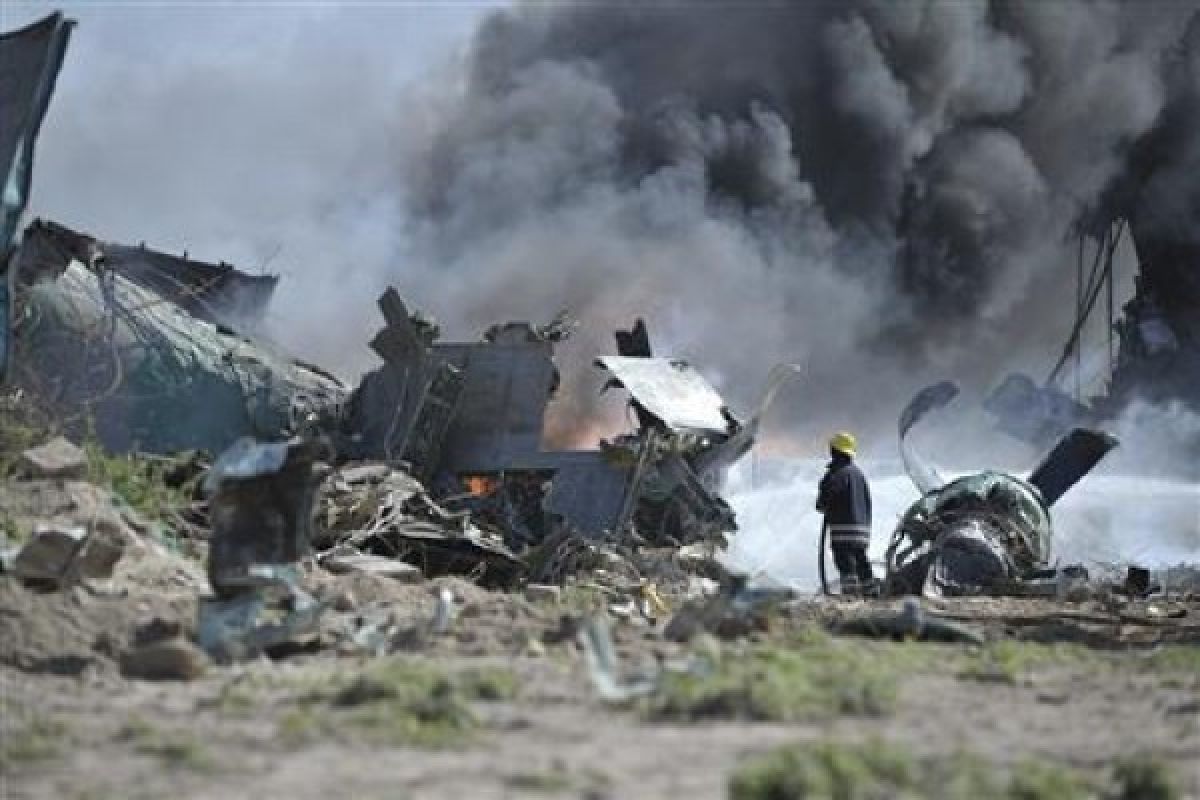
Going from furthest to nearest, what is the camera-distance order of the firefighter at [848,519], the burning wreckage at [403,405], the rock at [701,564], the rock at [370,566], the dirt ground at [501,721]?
the firefighter at [848,519]
the rock at [701,564]
the burning wreckage at [403,405]
the rock at [370,566]
the dirt ground at [501,721]

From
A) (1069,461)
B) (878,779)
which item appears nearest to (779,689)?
(878,779)

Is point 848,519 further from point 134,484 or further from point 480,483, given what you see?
point 134,484

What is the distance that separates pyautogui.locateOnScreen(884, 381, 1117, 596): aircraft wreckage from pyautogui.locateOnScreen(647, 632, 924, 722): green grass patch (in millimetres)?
8762

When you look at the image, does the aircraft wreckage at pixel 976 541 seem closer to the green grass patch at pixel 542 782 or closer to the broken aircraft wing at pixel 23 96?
the broken aircraft wing at pixel 23 96

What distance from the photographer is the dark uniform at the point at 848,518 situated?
1589 cm

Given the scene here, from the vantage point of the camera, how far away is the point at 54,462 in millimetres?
9867

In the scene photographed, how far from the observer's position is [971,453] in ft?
111

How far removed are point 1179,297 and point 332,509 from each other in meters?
29.2

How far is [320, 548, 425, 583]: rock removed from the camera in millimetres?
11586

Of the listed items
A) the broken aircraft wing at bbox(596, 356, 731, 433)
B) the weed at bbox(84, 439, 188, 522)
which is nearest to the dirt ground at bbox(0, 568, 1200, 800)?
the weed at bbox(84, 439, 188, 522)

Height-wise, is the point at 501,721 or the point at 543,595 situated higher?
the point at 543,595

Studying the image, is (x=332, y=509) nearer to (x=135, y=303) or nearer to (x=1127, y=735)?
(x=135, y=303)

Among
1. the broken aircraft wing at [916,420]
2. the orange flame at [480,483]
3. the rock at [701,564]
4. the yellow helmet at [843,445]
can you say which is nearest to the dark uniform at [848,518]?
the yellow helmet at [843,445]

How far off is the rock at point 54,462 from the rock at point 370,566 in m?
2.10
